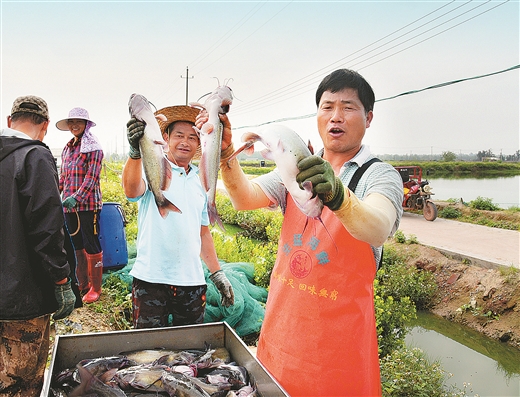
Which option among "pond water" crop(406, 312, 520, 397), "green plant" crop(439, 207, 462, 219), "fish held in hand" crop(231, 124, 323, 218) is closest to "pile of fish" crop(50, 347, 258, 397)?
"fish held in hand" crop(231, 124, 323, 218)

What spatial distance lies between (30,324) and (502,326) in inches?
308

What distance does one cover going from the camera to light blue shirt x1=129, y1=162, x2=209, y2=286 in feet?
9.93

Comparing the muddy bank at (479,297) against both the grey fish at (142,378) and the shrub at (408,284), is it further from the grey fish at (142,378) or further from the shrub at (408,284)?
the grey fish at (142,378)

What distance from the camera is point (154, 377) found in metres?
1.96

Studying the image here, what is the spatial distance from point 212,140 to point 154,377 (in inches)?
47.3

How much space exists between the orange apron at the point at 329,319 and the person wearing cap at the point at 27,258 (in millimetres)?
1796

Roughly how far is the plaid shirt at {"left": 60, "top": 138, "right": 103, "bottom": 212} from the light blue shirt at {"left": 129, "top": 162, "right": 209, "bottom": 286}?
1981mm

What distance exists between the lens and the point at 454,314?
8.19m

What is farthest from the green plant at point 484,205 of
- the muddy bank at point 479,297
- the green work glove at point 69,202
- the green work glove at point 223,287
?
the green work glove at point 69,202

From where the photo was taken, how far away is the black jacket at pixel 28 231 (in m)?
2.75

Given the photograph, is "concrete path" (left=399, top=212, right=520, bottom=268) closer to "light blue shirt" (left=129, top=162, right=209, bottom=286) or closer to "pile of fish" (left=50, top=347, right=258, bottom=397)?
"light blue shirt" (left=129, top=162, right=209, bottom=286)

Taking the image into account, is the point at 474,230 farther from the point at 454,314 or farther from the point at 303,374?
the point at 303,374

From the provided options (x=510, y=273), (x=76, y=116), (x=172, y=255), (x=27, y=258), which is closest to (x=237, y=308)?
(x=172, y=255)

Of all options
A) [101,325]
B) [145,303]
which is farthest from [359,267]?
[101,325]
